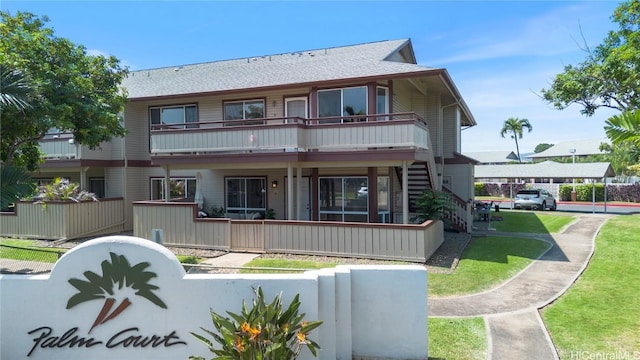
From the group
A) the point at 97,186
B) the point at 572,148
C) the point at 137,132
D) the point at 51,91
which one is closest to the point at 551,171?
the point at 137,132

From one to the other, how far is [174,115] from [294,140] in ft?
28.6

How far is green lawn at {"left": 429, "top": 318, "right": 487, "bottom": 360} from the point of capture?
5.74 metres

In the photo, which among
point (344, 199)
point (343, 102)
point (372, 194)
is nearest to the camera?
point (343, 102)

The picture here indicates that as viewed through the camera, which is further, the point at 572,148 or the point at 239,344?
the point at 572,148

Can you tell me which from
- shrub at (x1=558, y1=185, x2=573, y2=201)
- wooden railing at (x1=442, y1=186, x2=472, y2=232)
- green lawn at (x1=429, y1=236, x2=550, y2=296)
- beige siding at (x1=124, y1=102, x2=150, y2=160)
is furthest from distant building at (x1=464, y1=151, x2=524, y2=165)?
beige siding at (x1=124, y1=102, x2=150, y2=160)

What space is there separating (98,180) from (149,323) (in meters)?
18.4

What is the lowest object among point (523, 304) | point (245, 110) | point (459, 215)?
point (523, 304)

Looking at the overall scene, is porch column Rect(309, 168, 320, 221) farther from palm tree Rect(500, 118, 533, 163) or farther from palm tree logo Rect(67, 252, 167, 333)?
palm tree Rect(500, 118, 533, 163)

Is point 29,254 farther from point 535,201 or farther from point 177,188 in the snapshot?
point 535,201

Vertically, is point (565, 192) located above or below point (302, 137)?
below

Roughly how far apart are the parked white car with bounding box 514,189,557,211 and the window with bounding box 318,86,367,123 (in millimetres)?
20650

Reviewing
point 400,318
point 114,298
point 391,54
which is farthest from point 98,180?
point 400,318

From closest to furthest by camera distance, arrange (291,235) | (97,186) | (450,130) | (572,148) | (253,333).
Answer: (253,333)
(291,235)
(450,130)
(97,186)
(572,148)

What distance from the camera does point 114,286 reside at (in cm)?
531
